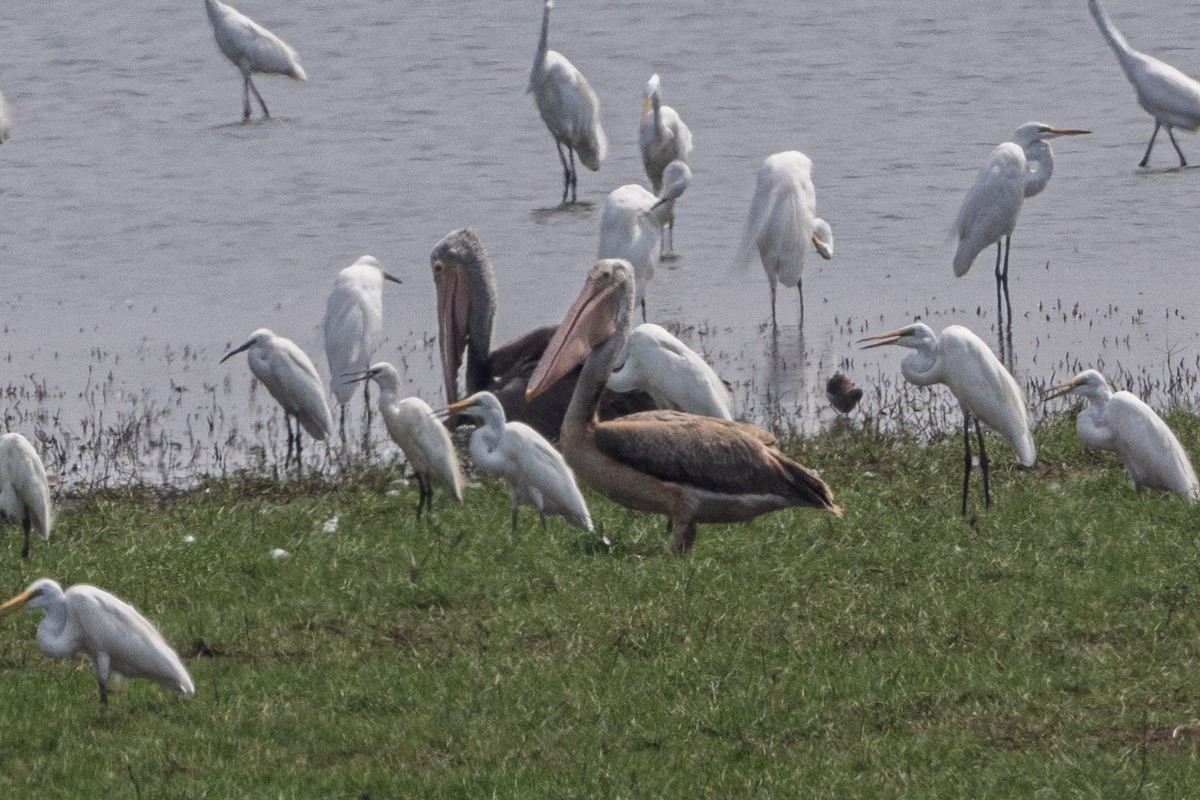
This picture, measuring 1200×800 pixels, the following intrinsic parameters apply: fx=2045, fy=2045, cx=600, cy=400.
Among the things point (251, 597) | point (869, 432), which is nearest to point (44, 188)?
point (869, 432)

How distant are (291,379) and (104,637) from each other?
13.8ft

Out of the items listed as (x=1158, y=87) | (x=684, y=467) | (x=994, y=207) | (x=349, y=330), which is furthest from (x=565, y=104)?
(x=684, y=467)

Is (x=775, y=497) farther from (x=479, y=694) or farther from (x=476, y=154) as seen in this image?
(x=476, y=154)

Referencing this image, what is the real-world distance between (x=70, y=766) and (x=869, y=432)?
545 cm

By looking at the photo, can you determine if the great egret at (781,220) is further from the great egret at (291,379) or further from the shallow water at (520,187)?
the great egret at (291,379)

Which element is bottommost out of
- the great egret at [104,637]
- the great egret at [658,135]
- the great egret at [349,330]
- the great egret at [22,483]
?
the great egret at [658,135]

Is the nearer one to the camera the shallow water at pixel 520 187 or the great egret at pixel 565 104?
the shallow water at pixel 520 187

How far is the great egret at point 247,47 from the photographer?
2273cm

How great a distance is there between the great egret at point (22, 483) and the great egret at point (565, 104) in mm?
10658

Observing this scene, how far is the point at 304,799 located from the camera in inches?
223

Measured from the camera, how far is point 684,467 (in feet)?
26.7

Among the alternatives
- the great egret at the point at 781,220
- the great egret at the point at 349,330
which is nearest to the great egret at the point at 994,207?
the great egret at the point at 781,220

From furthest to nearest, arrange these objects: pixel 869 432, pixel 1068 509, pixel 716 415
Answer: pixel 869 432 < pixel 716 415 < pixel 1068 509

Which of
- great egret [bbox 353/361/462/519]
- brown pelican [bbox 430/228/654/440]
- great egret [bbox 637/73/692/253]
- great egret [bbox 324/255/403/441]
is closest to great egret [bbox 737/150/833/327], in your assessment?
brown pelican [bbox 430/228/654/440]
